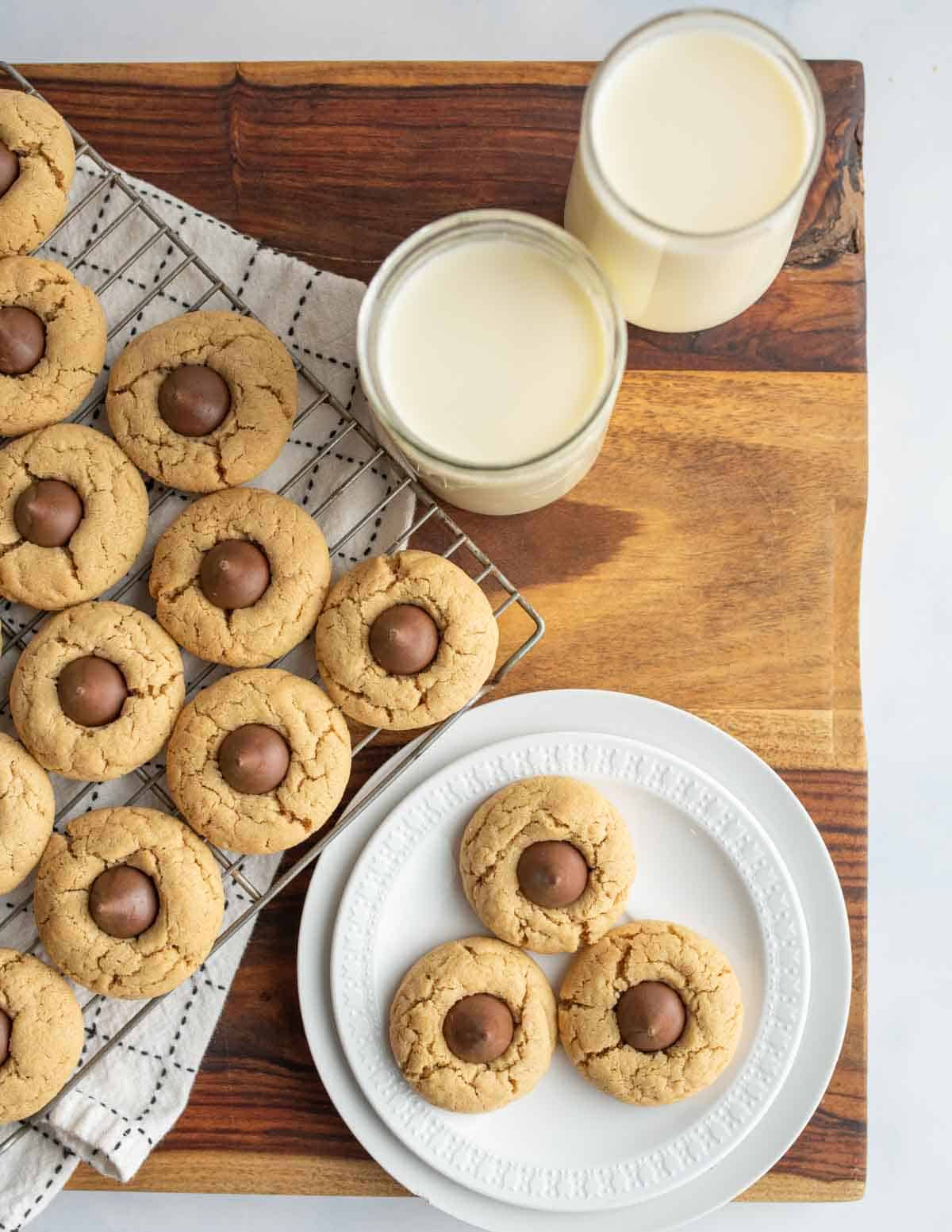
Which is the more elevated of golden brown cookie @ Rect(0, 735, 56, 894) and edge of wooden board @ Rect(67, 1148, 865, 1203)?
golden brown cookie @ Rect(0, 735, 56, 894)

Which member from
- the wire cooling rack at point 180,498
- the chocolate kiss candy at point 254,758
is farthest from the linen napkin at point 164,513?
the chocolate kiss candy at point 254,758

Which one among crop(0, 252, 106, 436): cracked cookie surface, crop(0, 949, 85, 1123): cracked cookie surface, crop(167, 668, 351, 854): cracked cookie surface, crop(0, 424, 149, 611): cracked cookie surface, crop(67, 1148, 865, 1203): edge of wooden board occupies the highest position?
crop(0, 252, 106, 436): cracked cookie surface

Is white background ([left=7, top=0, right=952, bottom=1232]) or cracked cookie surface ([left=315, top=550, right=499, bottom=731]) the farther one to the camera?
white background ([left=7, top=0, right=952, bottom=1232])

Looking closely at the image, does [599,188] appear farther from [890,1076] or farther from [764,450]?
[890,1076]


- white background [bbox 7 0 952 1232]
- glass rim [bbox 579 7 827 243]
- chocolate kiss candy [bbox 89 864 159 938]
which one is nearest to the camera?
glass rim [bbox 579 7 827 243]

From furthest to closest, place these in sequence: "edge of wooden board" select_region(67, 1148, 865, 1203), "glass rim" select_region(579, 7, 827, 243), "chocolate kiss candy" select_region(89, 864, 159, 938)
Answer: "edge of wooden board" select_region(67, 1148, 865, 1203) < "chocolate kiss candy" select_region(89, 864, 159, 938) < "glass rim" select_region(579, 7, 827, 243)

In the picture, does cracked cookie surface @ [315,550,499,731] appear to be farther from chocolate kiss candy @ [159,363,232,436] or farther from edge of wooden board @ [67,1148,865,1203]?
edge of wooden board @ [67,1148,865,1203]

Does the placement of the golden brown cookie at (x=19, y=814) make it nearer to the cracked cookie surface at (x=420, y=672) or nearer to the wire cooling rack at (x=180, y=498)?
the wire cooling rack at (x=180, y=498)

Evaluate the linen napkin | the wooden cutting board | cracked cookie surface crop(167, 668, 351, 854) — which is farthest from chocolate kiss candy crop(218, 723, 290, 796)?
the wooden cutting board
